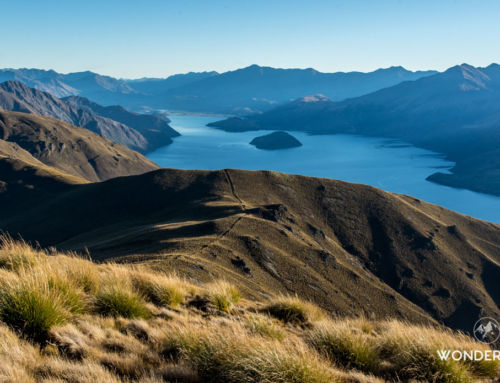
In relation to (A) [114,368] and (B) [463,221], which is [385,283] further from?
(A) [114,368]

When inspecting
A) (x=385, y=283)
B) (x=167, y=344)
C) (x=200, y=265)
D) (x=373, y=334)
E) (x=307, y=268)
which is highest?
(x=167, y=344)

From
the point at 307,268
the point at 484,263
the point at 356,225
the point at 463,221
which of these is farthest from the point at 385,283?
the point at 463,221

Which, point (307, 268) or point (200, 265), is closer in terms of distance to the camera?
point (200, 265)

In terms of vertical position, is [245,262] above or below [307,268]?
above

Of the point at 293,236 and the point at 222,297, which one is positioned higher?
the point at 222,297

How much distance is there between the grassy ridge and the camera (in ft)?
20.2

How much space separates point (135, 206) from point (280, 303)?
95.1 meters

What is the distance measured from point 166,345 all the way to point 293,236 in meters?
68.4

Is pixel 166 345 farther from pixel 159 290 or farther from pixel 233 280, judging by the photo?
pixel 233 280

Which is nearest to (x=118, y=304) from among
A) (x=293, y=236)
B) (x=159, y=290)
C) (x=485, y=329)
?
(x=159, y=290)

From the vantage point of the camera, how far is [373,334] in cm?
1051

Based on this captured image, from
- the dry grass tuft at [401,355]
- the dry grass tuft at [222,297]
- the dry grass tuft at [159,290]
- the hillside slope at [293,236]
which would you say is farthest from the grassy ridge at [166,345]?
the hillside slope at [293,236]

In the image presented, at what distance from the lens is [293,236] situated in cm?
7494

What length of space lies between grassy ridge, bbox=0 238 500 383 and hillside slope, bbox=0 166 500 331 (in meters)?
29.8
